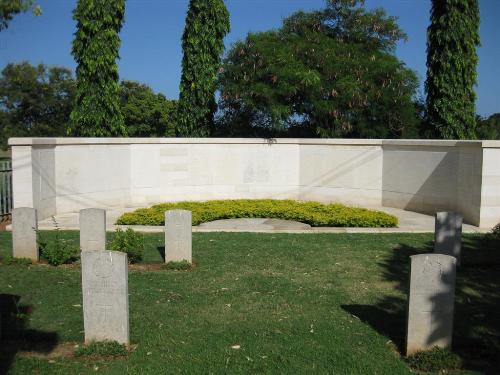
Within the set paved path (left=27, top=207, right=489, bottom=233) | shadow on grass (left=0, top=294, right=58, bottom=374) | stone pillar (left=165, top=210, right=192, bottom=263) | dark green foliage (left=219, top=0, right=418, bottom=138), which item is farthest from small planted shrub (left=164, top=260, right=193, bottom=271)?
dark green foliage (left=219, top=0, right=418, bottom=138)

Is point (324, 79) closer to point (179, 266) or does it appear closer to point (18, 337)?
point (179, 266)

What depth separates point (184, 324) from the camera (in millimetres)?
5738

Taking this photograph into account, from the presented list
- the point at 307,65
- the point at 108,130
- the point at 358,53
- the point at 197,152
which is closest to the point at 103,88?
the point at 108,130

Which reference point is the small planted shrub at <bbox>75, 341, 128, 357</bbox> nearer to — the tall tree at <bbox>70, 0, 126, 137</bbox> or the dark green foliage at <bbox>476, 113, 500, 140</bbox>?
the tall tree at <bbox>70, 0, 126, 137</bbox>

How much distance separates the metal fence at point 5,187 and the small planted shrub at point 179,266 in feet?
20.3

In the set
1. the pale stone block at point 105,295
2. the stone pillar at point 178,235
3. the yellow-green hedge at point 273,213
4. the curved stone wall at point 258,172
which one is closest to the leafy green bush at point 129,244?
the stone pillar at point 178,235

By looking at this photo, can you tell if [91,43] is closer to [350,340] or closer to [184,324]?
[184,324]

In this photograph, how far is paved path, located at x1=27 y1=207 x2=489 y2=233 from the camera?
11164 mm

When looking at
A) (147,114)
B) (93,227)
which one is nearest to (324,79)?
(93,227)

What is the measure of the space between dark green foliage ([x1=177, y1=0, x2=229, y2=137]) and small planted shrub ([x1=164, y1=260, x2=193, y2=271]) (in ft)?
29.7

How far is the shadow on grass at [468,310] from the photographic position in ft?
16.5

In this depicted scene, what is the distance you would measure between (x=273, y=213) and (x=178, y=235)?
16.5 ft

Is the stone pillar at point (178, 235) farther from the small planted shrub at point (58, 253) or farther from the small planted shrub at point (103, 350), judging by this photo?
the small planted shrub at point (103, 350)

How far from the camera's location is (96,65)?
14750 mm
